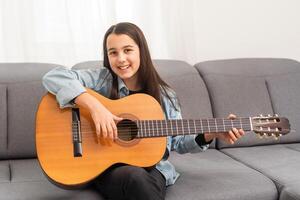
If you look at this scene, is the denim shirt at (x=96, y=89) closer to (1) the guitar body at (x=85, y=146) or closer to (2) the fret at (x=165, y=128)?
(1) the guitar body at (x=85, y=146)

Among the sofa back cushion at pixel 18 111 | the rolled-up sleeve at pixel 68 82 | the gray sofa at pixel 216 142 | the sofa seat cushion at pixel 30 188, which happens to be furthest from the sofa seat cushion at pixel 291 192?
the sofa back cushion at pixel 18 111

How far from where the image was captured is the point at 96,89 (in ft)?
5.01

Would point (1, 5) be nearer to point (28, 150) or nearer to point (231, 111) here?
point (28, 150)

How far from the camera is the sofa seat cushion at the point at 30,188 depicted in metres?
1.28

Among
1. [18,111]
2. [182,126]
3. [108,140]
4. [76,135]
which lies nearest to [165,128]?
[182,126]

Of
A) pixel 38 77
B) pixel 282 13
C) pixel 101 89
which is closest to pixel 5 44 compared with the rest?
pixel 38 77

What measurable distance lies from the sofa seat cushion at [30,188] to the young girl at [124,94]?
8 cm

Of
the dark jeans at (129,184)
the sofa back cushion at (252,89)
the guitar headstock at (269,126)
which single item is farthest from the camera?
A: the sofa back cushion at (252,89)

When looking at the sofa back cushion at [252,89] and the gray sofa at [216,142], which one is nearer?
the gray sofa at [216,142]

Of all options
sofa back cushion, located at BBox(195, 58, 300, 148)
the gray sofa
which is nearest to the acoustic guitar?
the gray sofa

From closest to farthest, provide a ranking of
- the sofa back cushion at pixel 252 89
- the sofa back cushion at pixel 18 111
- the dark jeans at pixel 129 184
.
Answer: the dark jeans at pixel 129 184
the sofa back cushion at pixel 18 111
the sofa back cushion at pixel 252 89

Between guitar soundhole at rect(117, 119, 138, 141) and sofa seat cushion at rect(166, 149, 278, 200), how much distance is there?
0.24m

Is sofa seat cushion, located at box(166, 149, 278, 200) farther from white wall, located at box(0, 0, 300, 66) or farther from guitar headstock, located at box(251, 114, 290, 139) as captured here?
white wall, located at box(0, 0, 300, 66)

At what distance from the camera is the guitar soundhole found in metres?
1.39
